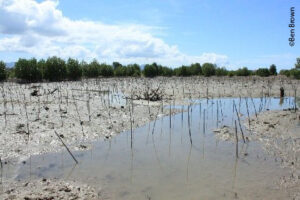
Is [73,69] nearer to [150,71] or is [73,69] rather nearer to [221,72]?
[150,71]

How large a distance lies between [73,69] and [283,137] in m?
44.5

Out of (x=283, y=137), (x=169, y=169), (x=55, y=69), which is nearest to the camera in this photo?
(x=169, y=169)

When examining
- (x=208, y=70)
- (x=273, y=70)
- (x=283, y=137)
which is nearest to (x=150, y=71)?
(x=208, y=70)

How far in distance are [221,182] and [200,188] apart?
697 mm

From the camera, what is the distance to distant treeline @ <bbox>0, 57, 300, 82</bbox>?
44.9m

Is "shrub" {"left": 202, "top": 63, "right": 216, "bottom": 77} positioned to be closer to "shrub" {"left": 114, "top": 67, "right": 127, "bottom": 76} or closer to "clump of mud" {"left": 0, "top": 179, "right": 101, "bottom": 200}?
"shrub" {"left": 114, "top": 67, "right": 127, "bottom": 76}

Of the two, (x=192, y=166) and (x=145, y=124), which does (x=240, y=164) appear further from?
(x=145, y=124)

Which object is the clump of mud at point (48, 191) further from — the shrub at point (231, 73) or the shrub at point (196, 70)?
the shrub at point (196, 70)

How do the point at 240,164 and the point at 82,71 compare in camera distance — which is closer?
the point at 240,164

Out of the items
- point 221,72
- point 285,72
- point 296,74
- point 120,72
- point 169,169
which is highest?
point 120,72

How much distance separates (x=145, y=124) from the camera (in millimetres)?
14727

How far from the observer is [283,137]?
1149cm

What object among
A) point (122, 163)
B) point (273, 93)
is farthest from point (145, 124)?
point (273, 93)

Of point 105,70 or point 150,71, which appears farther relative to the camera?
point 150,71
